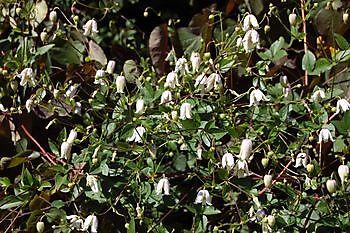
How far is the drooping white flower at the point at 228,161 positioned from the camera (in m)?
1.43

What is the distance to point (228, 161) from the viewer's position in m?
1.43

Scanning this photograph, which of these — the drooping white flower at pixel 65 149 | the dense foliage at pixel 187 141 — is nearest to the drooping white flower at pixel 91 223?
the dense foliage at pixel 187 141

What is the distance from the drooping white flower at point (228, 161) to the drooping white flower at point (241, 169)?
12mm

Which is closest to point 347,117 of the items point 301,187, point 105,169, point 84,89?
point 301,187

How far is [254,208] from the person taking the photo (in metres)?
1.50

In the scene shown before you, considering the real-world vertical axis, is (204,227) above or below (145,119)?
below

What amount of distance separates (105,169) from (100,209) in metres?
0.13

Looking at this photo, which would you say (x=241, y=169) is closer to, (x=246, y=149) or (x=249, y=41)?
(x=246, y=149)

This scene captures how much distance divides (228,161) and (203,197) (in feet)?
0.34

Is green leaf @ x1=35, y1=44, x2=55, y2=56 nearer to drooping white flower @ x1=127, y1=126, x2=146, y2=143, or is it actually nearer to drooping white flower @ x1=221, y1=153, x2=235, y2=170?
drooping white flower @ x1=127, y1=126, x2=146, y2=143

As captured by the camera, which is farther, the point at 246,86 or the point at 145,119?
the point at 246,86

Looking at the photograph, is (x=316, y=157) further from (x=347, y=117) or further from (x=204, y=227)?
(x=204, y=227)

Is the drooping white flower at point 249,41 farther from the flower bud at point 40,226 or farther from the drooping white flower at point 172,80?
the flower bud at point 40,226

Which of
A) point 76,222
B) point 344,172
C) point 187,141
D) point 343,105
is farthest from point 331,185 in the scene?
point 76,222
